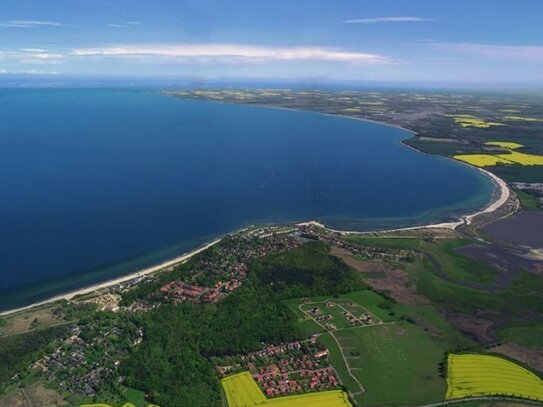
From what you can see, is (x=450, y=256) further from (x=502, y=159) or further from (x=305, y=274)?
(x=502, y=159)

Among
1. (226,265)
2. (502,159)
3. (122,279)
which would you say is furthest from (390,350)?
(502,159)

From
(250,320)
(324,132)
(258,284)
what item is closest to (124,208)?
(258,284)

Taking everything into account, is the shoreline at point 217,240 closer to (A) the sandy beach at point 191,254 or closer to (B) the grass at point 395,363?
(A) the sandy beach at point 191,254

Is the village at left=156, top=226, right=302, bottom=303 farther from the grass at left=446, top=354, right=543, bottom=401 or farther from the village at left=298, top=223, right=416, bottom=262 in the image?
the grass at left=446, top=354, right=543, bottom=401

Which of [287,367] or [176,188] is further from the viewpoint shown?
[176,188]

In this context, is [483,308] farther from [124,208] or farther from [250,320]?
[124,208]

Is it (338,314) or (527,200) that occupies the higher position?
(527,200)

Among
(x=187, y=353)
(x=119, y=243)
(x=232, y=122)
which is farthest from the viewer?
(x=232, y=122)
